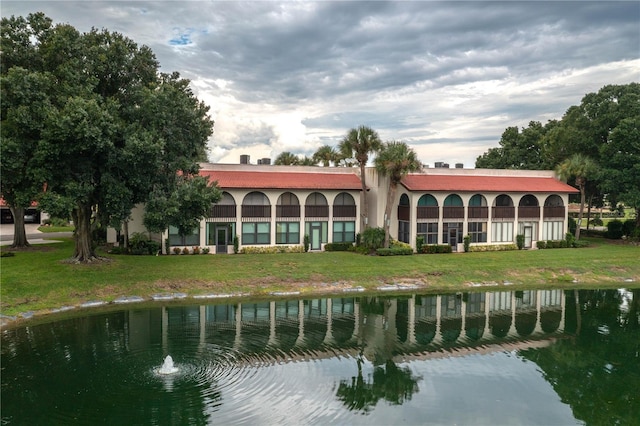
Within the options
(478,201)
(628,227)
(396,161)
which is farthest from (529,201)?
(396,161)

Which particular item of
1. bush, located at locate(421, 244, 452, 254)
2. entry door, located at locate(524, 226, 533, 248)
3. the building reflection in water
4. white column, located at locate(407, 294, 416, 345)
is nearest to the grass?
bush, located at locate(421, 244, 452, 254)

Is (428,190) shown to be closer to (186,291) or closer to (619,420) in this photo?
(186,291)

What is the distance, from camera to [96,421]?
13.4 meters

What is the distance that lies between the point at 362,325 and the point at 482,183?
2778 centimetres

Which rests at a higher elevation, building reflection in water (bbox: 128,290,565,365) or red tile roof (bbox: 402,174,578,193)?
red tile roof (bbox: 402,174,578,193)

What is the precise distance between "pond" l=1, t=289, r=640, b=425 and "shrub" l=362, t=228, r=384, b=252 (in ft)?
43.5

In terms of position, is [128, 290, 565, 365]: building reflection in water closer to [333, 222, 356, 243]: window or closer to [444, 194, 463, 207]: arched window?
[333, 222, 356, 243]: window

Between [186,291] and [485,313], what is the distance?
1745cm

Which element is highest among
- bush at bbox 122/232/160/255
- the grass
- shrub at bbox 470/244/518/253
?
bush at bbox 122/232/160/255

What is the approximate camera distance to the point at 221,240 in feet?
133

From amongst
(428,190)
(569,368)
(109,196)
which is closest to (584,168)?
(428,190)

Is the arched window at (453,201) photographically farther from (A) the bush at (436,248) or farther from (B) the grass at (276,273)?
(B) the grass at (276,273)

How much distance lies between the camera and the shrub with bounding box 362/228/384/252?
41000 millimetres

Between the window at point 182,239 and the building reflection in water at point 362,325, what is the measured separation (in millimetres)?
13338
